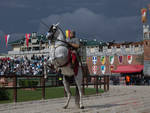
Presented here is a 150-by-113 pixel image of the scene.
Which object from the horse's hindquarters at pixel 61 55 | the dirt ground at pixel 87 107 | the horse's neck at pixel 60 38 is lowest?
the dirt ground at pixel 87 107

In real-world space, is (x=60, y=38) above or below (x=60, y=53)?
above

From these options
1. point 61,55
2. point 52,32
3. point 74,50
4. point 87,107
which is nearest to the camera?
point 61,55

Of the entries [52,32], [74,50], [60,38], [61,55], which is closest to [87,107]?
[74,50]

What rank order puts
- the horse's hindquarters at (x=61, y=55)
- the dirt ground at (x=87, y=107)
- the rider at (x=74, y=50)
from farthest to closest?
the rider at (x=74, y=50)
the dirt ground at (x=87, y=107)
the horse's hindquarters at (x=61, y=55)

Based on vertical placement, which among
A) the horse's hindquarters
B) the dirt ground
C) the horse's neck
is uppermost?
the horse's neck

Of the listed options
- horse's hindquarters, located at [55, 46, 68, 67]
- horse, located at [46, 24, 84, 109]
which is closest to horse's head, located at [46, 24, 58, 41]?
horse, located at [46, 24, 84, 109]

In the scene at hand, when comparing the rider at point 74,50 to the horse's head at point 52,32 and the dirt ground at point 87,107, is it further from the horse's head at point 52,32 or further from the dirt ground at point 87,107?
the dirt ground at point 87,107

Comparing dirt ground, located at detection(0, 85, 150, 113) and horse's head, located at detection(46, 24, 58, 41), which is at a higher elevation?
horse's head, located at detection(46, 24, 58, 41)

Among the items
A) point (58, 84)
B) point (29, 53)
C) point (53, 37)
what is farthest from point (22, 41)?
point (53, 37)

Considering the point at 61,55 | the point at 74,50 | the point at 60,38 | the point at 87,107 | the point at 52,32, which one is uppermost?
the point at 52,32

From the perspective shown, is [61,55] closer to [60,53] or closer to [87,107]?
[60,53]

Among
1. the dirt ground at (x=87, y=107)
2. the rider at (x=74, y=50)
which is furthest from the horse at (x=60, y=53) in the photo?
the dirt ground at (x=87, y=107)

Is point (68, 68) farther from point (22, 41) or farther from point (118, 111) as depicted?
point (22, 41)

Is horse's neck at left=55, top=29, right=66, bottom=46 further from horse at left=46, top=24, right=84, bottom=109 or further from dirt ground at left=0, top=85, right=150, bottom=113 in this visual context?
dirt ground at left=0, top=85, right=150, bottom=113
